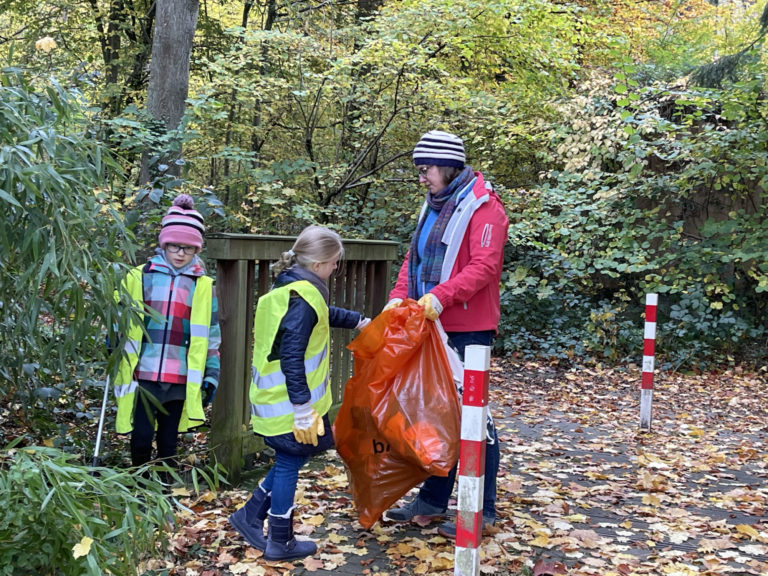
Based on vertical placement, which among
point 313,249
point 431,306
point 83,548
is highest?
point 313,249

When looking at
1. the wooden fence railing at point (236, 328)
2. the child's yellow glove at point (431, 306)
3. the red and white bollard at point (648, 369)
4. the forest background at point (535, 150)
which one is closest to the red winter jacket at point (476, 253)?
the child's yellow glove at point (431, 306)

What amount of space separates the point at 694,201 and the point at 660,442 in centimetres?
518

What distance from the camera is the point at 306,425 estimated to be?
327 centimetres

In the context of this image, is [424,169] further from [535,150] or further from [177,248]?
[535,150]

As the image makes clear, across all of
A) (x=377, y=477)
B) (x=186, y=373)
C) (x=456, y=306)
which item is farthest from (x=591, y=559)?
(x=186, y=373)

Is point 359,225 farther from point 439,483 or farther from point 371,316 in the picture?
point 439,483

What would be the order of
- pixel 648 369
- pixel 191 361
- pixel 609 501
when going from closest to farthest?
pixel 191 361 → pixel 609 501 → pixel 648 369

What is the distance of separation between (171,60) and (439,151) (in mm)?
4754

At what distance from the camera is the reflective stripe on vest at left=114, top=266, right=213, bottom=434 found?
152 inches

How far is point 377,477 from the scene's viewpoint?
12.2ft

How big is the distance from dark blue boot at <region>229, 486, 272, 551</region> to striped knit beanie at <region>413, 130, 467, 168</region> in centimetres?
177

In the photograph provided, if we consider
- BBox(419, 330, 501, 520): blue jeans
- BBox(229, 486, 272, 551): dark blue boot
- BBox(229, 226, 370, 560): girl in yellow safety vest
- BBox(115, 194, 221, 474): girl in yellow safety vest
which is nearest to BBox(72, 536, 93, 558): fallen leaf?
BBox(229, 226, 370, 560): girl in yellow safety vest

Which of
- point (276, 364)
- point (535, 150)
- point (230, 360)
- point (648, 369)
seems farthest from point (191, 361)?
point (535, 150)

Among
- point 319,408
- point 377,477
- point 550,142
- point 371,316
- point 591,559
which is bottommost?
point 591,559
